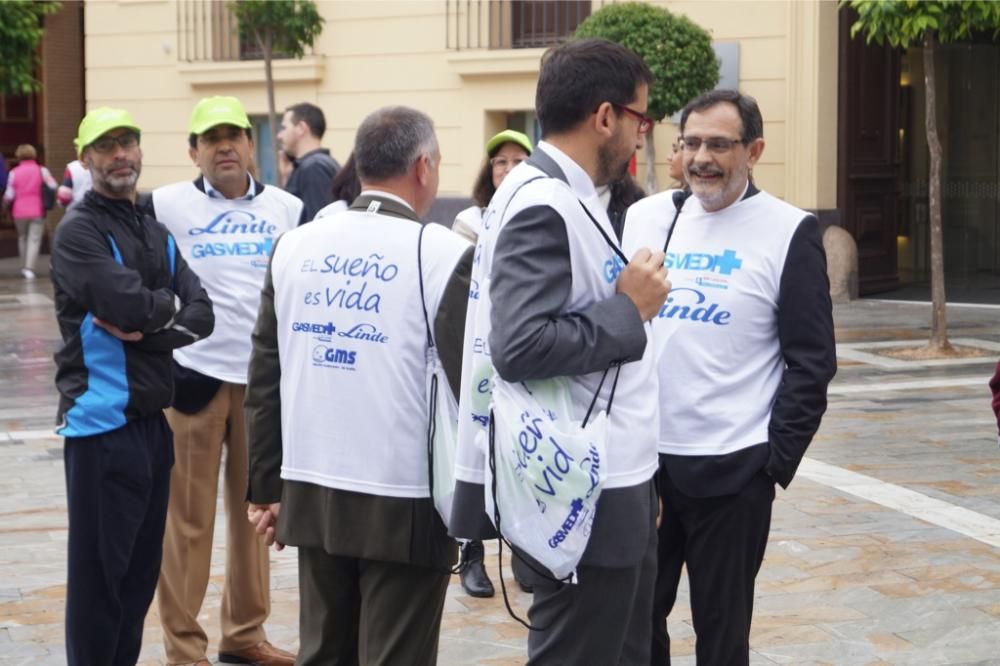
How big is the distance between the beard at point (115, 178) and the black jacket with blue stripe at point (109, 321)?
43 mm

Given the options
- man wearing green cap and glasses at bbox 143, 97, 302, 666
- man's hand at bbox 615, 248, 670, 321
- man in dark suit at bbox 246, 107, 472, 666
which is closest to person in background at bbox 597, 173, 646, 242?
man wearing green cap and glasses at bbox 143, 97, 302, 666

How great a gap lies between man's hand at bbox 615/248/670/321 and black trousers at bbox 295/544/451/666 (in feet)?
3.26

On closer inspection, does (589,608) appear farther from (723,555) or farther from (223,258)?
(223,258)

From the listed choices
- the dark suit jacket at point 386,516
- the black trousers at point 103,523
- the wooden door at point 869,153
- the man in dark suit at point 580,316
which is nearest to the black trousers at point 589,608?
the man in dark suit at point 580,316

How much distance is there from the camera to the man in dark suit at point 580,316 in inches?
128

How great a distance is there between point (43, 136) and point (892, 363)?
1952 centimetres

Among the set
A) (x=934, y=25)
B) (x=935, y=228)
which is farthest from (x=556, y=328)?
(x=935, y=228)

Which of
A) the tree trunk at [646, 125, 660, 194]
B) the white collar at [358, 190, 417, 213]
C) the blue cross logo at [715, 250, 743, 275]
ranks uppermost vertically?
the tree trunk at [646, 125, 660, 194]

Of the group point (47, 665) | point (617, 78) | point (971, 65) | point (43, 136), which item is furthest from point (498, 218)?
point (43, 136)

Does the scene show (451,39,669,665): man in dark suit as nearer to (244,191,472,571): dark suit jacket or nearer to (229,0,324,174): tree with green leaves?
(244,191,472,571): dark suit jacket

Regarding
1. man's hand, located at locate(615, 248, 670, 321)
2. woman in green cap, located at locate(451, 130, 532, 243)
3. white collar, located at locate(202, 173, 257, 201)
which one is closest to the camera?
man's hand, located at locate(615, 248, 670, 321)

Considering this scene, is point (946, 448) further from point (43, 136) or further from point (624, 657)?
point (43, 136)

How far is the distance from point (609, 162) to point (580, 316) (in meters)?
0.40

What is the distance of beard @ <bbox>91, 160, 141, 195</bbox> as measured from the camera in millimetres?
4844
